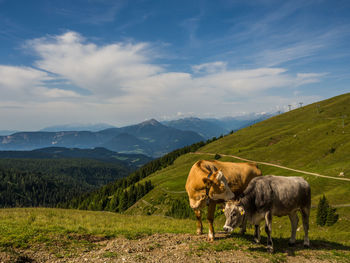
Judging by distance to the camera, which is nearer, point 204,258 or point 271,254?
point 204,258

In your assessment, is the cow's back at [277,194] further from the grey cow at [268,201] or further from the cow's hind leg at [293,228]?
the cow's hind leg at [293,228]

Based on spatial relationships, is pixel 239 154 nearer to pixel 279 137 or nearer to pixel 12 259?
pixel 279 137

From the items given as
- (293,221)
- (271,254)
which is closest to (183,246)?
(271,254)

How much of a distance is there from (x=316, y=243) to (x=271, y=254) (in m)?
5.00

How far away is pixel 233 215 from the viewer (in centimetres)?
1099

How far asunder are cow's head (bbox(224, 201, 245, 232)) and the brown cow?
0.79m

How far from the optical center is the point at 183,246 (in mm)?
11109

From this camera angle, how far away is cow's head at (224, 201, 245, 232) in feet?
35.8

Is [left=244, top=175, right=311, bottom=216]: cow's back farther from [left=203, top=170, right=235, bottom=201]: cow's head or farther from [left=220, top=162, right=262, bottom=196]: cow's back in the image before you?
[left=220, top=162, right=262, bottom=196]: cow's back

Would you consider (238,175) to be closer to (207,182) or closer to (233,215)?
(207,182)

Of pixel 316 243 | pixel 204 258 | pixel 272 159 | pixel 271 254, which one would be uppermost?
pixel 204 258

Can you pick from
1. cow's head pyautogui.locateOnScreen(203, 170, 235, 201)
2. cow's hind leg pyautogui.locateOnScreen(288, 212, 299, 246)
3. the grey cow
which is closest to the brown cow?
cow's head pyautogui.locateOnScreen(203, 170, 235, 201)

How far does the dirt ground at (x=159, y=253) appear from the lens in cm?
927

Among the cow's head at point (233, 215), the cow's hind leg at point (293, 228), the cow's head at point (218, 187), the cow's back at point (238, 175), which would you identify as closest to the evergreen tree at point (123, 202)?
the cow's back at point (238, 175)
